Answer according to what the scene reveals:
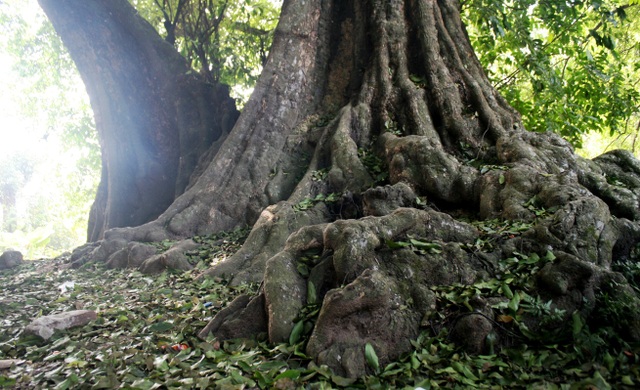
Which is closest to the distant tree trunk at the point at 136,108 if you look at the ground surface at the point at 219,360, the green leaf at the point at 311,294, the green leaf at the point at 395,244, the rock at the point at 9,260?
the rock at the point at 9,260

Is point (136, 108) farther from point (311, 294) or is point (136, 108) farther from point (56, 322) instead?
point (311, 294)

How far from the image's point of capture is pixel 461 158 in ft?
17.1

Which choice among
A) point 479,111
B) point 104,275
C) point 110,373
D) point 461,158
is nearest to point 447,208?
point 461,158

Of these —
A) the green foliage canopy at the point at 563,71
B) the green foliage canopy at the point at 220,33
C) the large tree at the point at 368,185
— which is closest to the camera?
the large tree at the point at 368,185

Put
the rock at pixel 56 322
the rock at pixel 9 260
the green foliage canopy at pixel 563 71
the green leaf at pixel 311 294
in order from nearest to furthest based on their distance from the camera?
1. the green leaf at pixel 311 294
2. the rock at pixel 56 322
3. the rock at pixel 9 260
4. the green foliage canopy at pixel 563 71

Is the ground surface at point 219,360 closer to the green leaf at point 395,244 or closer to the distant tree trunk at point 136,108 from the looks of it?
the green leaf at point 395,244

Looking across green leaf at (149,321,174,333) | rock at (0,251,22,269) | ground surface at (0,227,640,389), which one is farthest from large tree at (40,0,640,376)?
rock at (0,251,22,269)

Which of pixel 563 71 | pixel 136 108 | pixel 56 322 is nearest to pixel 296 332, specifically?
pixel 56 322

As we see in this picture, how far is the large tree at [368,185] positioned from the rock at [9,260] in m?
1.49

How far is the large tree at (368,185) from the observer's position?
108 inches

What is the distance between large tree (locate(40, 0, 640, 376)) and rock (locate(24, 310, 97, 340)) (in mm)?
1151

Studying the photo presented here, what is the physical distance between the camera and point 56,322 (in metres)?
3.34

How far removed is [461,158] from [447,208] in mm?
980

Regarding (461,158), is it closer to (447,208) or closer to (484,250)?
(447,208)
